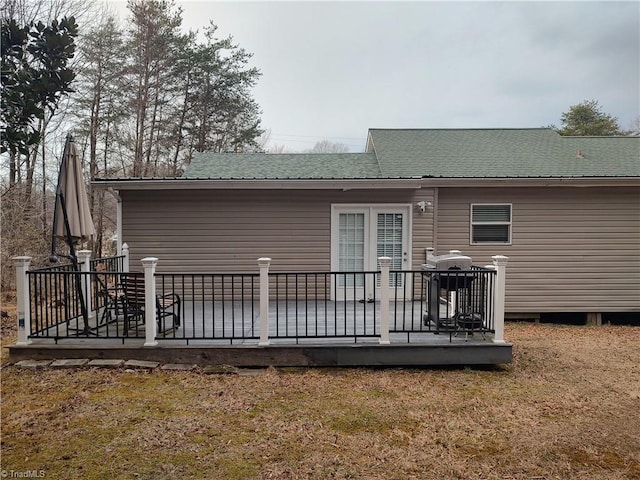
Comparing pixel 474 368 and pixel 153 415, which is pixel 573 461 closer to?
pixel 474 368

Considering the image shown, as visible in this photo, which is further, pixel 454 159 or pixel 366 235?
pixel 454 159

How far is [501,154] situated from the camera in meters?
9.03

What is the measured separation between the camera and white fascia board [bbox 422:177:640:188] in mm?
7465

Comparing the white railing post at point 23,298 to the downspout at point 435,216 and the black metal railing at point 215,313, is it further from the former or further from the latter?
the downspout at point 435,216

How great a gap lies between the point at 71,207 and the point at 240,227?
3.11 metres

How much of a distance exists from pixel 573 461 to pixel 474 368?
1999 millimetres

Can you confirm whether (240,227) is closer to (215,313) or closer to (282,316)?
(215,313)

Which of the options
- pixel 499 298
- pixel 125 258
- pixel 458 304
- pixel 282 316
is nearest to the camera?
pixel 499 298

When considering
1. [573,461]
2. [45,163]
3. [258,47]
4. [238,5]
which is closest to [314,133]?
[258,47]

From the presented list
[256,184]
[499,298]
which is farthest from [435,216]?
[256,184]

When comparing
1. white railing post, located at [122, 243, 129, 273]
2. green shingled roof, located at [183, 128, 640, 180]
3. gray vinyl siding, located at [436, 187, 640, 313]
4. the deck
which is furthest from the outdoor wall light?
white railing post, located at [122, 243, 129, 273]

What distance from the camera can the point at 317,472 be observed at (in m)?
2.72

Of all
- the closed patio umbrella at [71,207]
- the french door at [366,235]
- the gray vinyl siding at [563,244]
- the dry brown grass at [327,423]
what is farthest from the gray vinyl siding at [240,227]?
the dry brown grass at [327,423]

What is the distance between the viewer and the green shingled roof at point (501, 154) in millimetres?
8039
